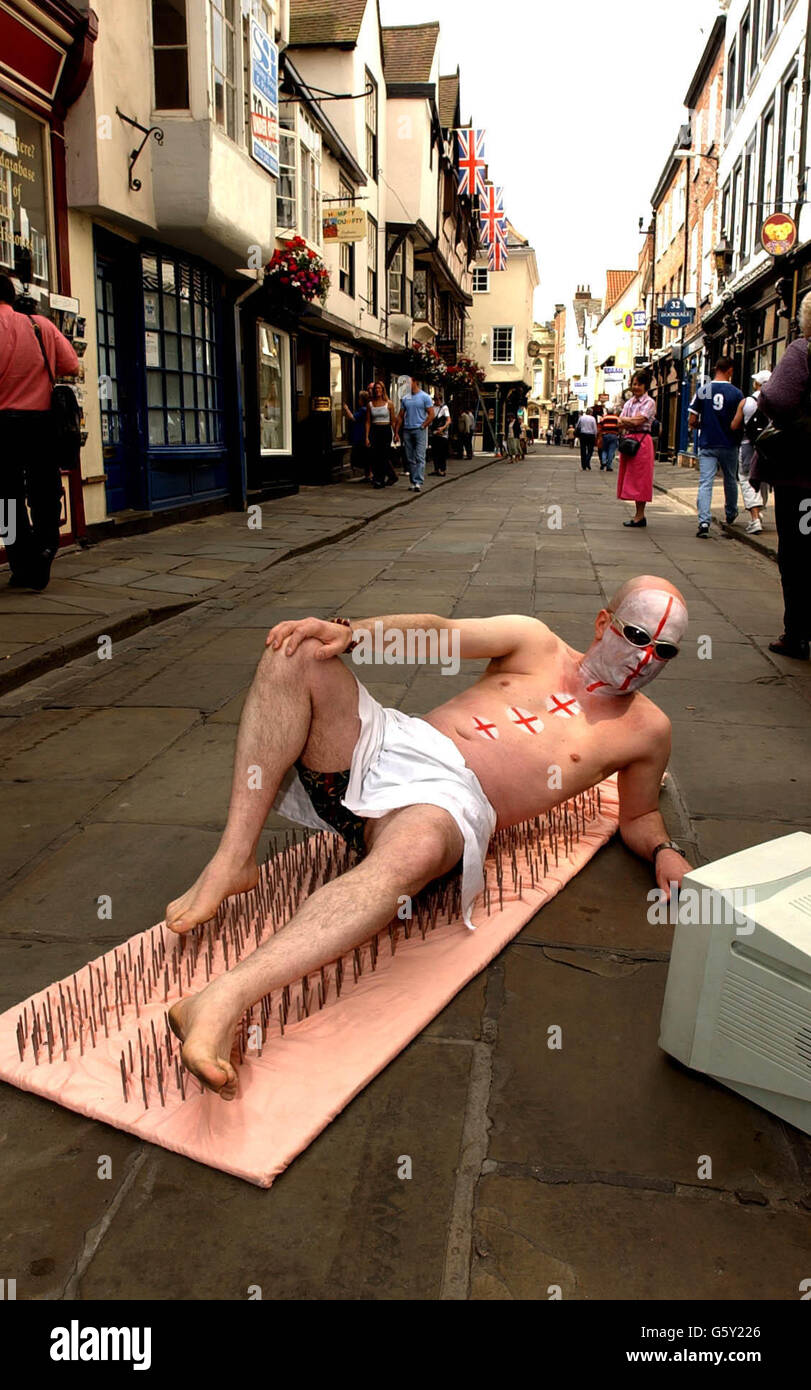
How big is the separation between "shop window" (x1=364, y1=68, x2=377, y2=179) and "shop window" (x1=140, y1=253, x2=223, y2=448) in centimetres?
1073

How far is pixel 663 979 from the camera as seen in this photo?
2490mm

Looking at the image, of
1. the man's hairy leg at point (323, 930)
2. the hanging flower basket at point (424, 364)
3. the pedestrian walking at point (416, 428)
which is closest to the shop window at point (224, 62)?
the pedestrian walking at point (416, 428)

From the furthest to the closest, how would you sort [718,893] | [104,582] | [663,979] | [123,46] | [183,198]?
[183,198], [123,46], [104,582], [663,979], [718,893]

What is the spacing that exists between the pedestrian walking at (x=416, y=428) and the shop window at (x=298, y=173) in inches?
127

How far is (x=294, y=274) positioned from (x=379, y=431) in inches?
166

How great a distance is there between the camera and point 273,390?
54.8 feet

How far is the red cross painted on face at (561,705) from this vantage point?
9.37 ft

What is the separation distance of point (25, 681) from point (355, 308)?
59.1 feet

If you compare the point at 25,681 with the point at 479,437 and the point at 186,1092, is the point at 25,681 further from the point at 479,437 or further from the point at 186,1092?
the point at 479,437

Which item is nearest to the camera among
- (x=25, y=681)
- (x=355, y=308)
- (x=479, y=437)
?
(x=25, y=681)

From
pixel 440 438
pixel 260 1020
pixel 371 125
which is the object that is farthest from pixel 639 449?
pixel 371 125

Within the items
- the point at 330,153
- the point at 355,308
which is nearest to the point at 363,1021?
the point at 330,153

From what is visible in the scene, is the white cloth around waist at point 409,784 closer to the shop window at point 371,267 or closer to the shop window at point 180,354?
the shop window at point 180,354

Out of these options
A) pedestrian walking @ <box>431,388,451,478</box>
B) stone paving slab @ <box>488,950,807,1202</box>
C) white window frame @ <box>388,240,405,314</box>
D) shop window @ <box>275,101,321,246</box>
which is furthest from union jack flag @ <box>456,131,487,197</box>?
stone paving slab @ <box>488,950,807,1202</box>
